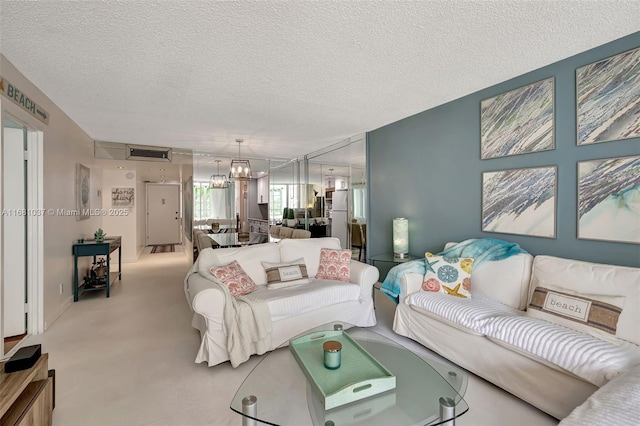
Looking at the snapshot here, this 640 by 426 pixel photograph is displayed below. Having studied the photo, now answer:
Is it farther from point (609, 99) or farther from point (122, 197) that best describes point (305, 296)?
point (122, 197)

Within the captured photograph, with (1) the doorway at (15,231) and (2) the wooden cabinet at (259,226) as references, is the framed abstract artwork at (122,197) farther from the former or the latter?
(1) the doorway at (15,231)

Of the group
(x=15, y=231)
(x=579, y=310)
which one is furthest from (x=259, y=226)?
(x=579, y=310)

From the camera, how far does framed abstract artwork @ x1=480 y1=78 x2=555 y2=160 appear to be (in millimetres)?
2547

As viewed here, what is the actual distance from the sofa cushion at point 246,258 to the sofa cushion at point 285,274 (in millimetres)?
92

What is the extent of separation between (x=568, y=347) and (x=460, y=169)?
81.1 inches

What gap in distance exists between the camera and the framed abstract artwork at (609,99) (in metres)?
2.08

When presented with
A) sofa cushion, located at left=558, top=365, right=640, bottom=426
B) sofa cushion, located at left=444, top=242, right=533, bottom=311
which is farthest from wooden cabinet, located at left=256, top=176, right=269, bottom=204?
sofa cushion, located at left=558, top=365, right=640, bottom=426

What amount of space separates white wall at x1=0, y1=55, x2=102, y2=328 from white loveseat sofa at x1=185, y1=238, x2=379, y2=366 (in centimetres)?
171

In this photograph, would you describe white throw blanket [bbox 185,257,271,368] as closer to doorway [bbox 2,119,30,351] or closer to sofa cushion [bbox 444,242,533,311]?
sofa cushion [bbox 444,242,533,311]

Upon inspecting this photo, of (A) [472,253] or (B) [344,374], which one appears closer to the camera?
(B) [344,374]

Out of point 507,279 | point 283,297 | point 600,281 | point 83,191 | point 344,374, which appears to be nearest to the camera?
point 344,374

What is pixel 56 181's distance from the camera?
3.35m

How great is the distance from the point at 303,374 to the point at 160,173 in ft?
24.6

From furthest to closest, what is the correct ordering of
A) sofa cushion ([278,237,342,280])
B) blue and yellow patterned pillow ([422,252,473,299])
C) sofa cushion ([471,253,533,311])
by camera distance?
sofa cushion ([278,237,342,280]) → blue and yellow patterned pillow ([422,252,473,299]) → sofa cushion ([471,253,533,311])
